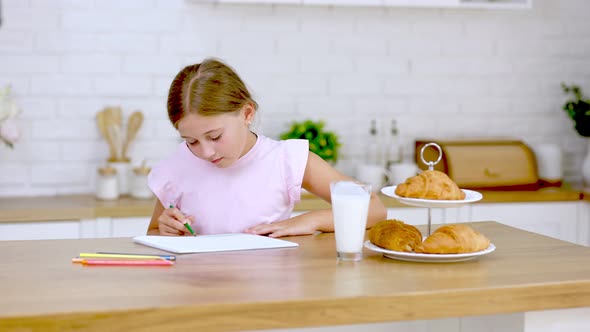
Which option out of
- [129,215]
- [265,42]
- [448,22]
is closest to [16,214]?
[129,215]

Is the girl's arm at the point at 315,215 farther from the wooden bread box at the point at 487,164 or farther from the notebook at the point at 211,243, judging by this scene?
the wooden bread box at the point at 487,164

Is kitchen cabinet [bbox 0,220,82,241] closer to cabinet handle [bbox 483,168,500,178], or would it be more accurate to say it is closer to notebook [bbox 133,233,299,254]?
notebook [bbox 133,233,299,254]

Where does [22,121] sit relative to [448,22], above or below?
below

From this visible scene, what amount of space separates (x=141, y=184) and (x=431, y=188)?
7.17 feet

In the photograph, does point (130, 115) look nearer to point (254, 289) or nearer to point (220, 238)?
point (220, 238)

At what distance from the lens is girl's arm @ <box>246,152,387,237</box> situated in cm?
232

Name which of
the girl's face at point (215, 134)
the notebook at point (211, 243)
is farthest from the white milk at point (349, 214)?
the girl's face at point (215, 134)

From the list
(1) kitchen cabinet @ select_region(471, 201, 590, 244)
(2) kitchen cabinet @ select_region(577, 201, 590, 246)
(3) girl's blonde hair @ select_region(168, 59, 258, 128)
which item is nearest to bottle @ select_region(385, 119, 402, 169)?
(1) kitchen cabinet @ select_region(471, 201, 590, 244)

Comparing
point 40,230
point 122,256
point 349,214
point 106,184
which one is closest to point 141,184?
point 106,184

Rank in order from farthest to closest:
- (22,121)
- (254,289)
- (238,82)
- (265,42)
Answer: (265,42) → (22,121) → (238,82) → (254,289)

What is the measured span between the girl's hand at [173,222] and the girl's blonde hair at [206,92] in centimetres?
26

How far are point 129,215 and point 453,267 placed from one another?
204 centimetres

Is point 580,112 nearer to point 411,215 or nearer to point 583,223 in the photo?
point 583,223

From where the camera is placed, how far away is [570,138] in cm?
469
